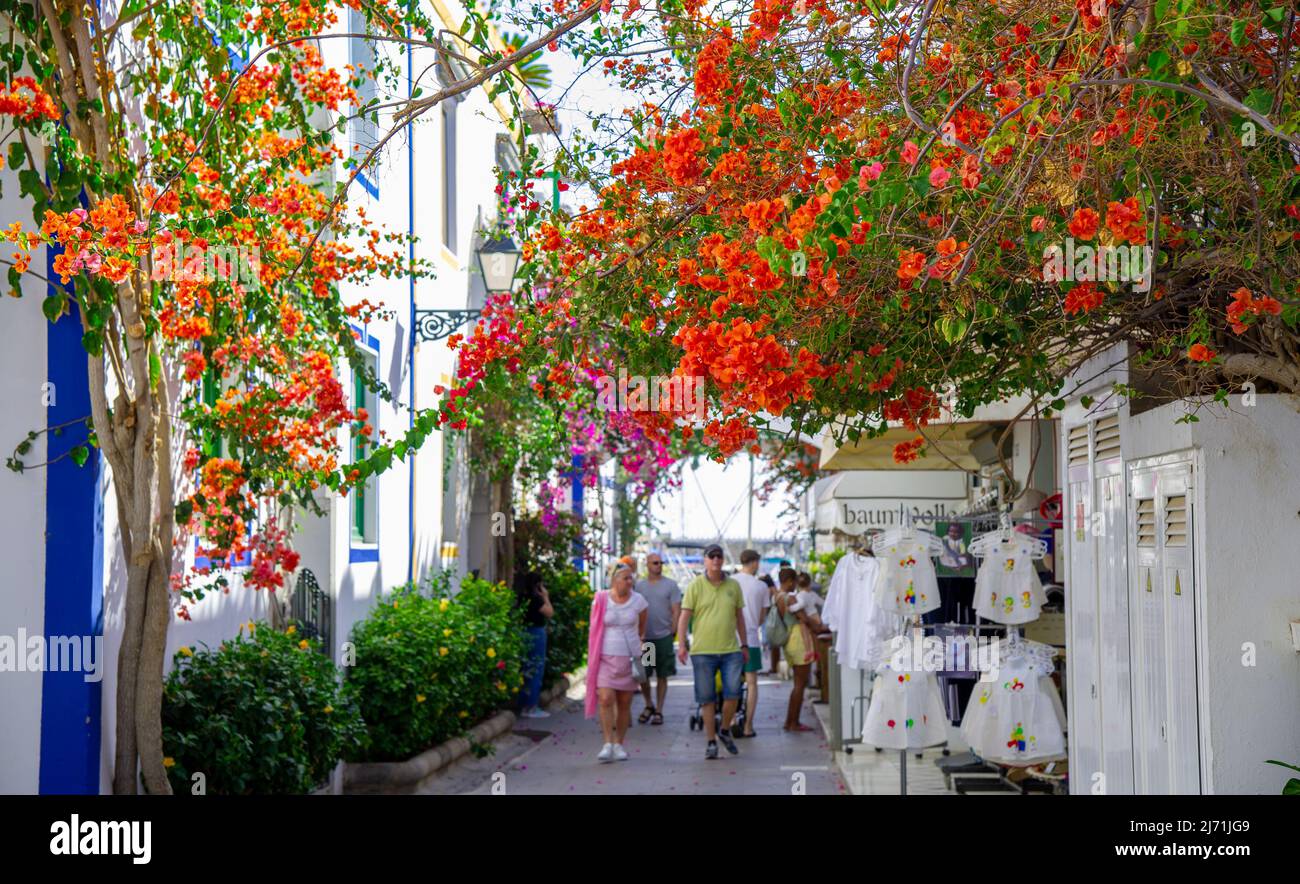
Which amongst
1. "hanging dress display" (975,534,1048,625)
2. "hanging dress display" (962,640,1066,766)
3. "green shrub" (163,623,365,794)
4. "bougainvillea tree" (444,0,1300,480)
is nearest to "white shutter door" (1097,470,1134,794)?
"bougainvillea tree" (444,0,1300,480)

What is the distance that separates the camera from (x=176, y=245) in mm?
5953

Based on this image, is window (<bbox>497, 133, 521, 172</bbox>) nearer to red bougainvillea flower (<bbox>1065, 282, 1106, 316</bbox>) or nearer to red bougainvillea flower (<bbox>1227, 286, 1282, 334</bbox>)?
red bougainvillea flower (<bbox>1065, 282, 1106, 316</bbox>)

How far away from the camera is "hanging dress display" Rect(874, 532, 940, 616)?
1104 cm

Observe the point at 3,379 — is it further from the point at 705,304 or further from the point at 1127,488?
the point at 1127,488

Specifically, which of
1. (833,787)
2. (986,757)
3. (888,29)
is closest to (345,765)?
(833,787)

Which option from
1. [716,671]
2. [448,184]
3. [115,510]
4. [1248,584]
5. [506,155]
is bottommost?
[716,671]

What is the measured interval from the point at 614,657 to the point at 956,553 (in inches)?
130

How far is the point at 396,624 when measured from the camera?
479 inches

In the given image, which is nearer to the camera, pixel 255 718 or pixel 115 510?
pixel 115 510

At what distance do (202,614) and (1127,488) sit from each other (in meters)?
5.25

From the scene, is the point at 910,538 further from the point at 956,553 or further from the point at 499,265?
the point at 499,265

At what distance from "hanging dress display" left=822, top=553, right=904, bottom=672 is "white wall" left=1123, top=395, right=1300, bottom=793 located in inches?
225

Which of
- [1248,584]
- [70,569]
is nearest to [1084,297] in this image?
[1248,584]

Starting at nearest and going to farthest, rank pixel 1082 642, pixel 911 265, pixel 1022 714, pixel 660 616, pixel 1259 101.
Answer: pixel 1259 101 < pixel 911 265 < pixel 1082 642 < pixel 1022 714 < pixel 660 616
